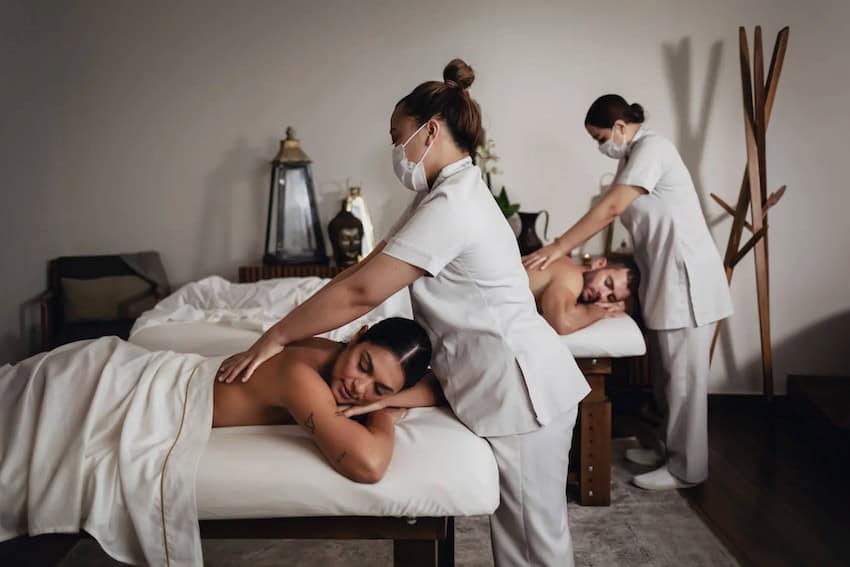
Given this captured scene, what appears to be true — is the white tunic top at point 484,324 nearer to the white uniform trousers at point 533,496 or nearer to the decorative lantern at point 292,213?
the white uniform trousers at point 533,496

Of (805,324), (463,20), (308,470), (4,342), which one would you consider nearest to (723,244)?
(805,324)

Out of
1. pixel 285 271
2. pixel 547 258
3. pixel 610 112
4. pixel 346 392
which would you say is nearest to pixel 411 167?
pixel 346 392

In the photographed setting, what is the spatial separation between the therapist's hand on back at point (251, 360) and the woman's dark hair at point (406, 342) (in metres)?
0.19

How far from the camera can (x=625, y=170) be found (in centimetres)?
259

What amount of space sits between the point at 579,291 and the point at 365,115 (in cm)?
175

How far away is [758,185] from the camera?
3377 mm

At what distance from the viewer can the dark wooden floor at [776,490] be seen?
2.19 meters

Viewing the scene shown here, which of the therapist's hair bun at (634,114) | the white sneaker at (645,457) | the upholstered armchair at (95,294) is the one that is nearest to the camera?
the therapist's hair bun at (634,114)

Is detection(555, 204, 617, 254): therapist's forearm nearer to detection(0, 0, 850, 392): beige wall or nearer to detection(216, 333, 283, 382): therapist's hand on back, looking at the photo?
detection(0, 0, 850, 392): beige wall

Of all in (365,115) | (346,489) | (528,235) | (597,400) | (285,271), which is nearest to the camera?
(346,489)

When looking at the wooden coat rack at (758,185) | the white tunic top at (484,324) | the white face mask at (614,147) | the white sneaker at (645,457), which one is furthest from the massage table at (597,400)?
→ the wooden coat rack at (758,185)

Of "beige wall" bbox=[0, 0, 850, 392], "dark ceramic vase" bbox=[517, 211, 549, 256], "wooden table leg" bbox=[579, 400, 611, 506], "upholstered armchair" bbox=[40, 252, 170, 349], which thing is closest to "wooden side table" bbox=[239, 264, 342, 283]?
"beige wall" bbox=[0, 0, 850, 392]

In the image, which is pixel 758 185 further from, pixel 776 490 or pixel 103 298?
pixel 103 298

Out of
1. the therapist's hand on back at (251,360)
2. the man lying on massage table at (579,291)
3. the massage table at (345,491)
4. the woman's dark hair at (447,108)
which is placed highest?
the woman's dark hair at (447,108)
